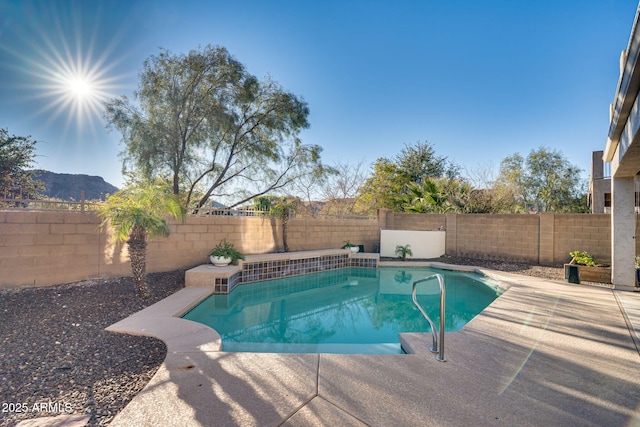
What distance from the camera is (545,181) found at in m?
18.5

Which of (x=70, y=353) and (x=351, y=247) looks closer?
(x=70, y=353)

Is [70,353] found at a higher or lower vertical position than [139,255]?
lower

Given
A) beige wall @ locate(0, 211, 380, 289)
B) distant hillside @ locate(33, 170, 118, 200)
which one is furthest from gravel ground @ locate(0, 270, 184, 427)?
distant hillside @ locate(33, 170, 118, 200)

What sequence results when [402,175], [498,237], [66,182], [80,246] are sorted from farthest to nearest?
[402,175] < [66,182] < [498,237] < [80,246]

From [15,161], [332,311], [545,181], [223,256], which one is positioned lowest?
[332,311]

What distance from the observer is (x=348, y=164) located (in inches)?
649

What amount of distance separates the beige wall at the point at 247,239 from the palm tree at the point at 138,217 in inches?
44.0

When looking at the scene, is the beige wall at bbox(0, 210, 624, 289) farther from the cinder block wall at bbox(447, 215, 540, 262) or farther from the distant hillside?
the distant hillside

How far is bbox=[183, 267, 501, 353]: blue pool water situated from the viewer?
4.05 meters

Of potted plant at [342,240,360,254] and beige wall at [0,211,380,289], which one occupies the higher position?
beige wall at [0,211,380,289]

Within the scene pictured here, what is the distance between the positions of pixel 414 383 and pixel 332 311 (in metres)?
Result: 3.29

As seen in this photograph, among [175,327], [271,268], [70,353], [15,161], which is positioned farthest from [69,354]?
[15,161]

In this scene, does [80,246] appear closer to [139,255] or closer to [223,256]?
[139,255]

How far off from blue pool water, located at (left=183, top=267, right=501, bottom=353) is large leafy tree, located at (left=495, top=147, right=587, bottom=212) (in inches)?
544
